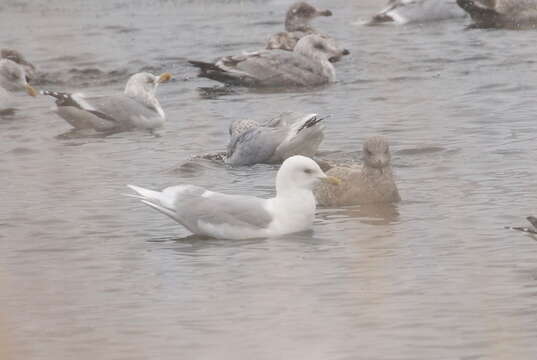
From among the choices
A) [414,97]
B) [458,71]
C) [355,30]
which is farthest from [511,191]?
[355,30]

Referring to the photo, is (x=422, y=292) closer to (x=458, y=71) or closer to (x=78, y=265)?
(x=78, y=265)

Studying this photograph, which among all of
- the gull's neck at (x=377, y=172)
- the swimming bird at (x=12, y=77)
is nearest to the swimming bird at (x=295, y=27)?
the swimming bird at (x=12, y=77)

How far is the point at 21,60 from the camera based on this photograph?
66.5 feet

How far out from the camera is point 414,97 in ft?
54.9

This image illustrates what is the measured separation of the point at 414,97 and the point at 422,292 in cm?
845

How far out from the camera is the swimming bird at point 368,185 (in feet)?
37.3

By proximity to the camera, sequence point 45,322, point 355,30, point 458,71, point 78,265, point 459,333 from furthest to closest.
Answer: point 355,30 < point 458,71 < point 78,265 < point 45,322 < point 459,333

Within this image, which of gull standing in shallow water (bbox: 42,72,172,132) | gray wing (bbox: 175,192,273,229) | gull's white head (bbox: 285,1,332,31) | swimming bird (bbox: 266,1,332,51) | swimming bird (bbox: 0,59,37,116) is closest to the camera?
gray wing (bbox: 175,192,273,229)

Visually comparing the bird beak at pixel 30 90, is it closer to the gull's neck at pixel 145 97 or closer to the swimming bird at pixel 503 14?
the gull's neck at pixel 145 97

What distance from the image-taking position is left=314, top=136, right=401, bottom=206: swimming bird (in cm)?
1136

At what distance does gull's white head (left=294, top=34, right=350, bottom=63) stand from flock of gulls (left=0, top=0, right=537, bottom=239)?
0.01m

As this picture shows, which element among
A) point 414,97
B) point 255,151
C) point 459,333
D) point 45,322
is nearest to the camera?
point 459,333

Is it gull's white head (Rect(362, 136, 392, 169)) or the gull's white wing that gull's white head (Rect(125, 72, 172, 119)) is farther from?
the gull's white wing

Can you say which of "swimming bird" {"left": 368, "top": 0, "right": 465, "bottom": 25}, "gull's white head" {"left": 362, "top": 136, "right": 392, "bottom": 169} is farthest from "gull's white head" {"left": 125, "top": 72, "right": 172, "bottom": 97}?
"swimming bird" {"left": 368, "top": 0, "right": 465, "bottom": 25}
